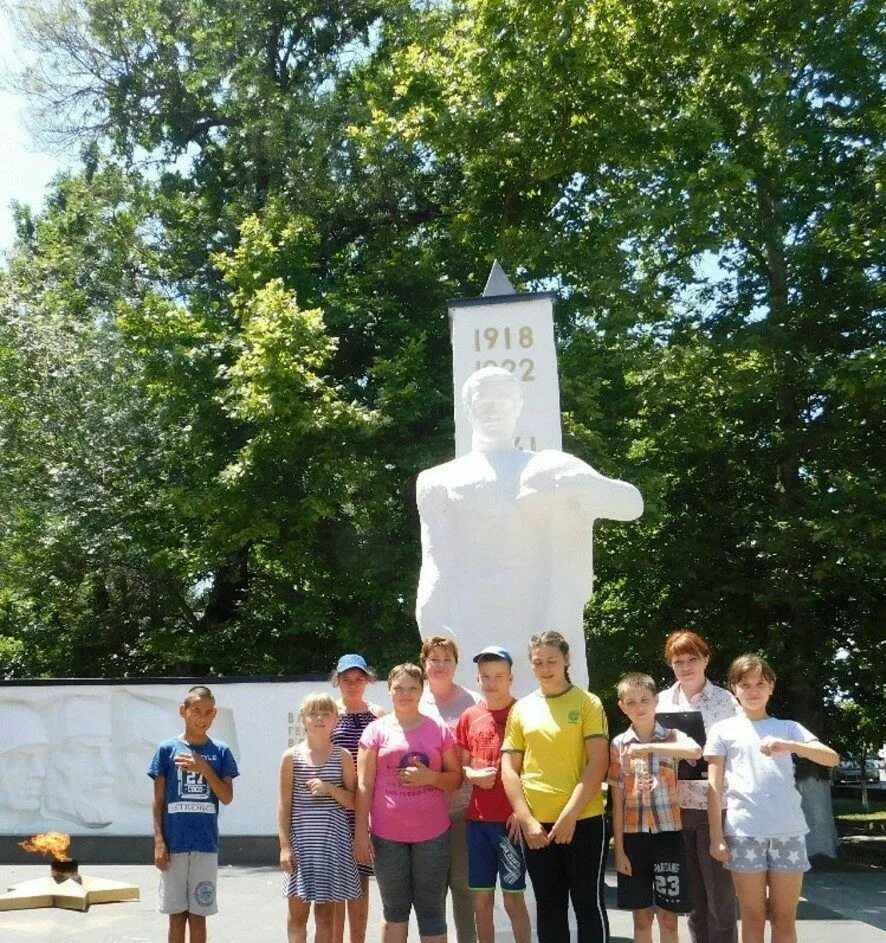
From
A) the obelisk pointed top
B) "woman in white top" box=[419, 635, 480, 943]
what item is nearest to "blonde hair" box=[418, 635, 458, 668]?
"woman in white top" box=[419, 635, 480, 943]

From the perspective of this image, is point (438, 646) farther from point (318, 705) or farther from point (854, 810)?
point (854, 810)

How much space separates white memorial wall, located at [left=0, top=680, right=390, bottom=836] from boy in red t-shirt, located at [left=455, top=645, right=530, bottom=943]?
6463mm

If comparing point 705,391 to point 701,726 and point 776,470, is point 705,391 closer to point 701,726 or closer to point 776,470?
point 776,470

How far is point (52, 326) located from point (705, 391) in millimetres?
9426

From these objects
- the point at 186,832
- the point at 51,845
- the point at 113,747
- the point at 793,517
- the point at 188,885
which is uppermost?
the point at 793,517

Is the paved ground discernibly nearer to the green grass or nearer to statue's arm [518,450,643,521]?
statue's arm [518,450,643,521]

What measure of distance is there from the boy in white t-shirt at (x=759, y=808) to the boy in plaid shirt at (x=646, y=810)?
186mm

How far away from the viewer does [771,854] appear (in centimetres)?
456

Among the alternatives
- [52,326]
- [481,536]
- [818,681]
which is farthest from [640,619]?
A: [481,536]

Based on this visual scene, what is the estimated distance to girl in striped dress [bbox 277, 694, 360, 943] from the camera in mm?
4801

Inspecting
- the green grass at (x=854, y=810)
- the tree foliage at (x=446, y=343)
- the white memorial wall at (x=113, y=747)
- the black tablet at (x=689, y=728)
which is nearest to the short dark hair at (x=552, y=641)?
the black tablet at (x=689, y=728)

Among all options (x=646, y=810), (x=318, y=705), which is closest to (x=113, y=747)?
(x=318, y=705)

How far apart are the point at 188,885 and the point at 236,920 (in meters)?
2.51

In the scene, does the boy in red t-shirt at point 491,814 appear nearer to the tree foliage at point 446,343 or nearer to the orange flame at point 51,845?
the orange flame at point 51,845
